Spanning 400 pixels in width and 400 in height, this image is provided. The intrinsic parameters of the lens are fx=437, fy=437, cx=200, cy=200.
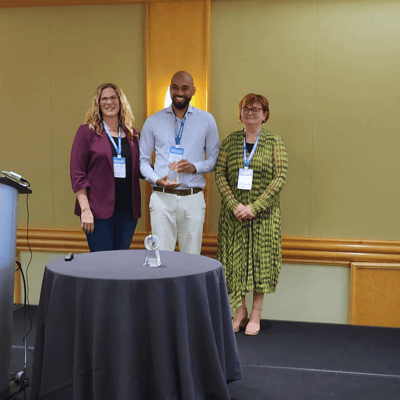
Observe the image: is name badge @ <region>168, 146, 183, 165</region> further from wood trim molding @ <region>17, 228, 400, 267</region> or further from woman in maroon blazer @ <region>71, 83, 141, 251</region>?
wood trim molding @ <region>17, 228, 400, 267</region>

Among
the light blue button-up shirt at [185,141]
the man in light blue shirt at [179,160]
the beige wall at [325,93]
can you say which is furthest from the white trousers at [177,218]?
the beige wall at [325,93]

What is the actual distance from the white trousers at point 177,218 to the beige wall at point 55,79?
0.95m

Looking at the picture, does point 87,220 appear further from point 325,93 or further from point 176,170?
point 325,93

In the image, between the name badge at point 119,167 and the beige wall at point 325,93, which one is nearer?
the name badge at point 119,167

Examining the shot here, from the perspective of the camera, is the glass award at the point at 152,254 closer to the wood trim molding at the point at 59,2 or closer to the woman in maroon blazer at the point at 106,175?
the woman in maroon blazer at the point at 106,175

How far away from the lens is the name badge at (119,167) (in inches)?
106

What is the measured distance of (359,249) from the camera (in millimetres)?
3295

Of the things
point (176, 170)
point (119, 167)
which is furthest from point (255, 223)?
point (119, 167)

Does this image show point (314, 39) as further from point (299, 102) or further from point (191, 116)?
point (191, 116)

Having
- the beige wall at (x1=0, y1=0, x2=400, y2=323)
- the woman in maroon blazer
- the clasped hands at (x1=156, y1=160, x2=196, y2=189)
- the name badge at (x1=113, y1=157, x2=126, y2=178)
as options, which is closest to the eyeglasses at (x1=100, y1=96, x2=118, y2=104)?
the woman in maroon blazer

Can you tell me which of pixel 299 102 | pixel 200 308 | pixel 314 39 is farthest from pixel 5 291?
pixel 314 39

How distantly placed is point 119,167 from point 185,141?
1.55 ft

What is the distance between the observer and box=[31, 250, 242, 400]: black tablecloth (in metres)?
1.52

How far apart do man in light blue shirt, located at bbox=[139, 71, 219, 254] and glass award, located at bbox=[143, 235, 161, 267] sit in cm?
104
